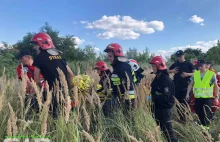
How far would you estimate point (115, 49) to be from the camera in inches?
175

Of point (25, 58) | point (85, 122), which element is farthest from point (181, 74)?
point (85, 122)

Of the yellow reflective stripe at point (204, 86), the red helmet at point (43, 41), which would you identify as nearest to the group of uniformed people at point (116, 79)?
the red helmet at point (43, 41)

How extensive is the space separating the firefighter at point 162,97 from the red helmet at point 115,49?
0.68m

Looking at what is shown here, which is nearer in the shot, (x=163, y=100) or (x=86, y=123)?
(x=86, y=123)

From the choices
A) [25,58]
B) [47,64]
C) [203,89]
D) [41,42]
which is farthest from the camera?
[203,89]

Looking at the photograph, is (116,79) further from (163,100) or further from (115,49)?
(163,100)

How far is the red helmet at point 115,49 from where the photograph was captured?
4.45 meters

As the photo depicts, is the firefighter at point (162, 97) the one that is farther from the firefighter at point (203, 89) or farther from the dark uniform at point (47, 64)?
the dark uniform at point (47, 64)

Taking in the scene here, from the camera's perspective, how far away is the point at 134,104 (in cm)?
408

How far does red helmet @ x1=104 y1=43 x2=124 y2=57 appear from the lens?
14.6 feet

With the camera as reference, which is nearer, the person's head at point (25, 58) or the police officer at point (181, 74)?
the person's head at point (25, 58)

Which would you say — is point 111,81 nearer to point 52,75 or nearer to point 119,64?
point 119,64

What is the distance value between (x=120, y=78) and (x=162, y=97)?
2.81ft

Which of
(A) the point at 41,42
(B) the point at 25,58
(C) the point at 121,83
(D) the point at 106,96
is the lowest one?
(D) the point at 106,96
